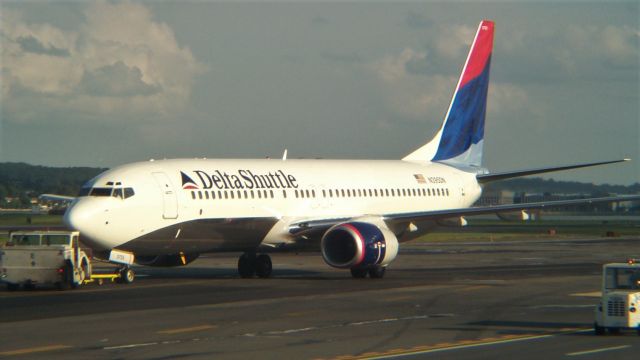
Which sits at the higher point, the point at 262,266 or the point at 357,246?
the point at 357,246

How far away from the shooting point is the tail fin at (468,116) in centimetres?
4738

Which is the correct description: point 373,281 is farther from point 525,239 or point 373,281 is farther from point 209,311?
point 525,239

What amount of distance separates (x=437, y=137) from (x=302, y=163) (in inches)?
384

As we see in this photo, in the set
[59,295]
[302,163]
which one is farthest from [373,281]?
[59,295]

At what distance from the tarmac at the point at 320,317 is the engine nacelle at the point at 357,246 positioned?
2.38ft

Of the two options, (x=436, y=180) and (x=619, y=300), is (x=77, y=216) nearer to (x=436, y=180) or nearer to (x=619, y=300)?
(x=619, y=300)

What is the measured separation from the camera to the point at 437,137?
47.4 meters

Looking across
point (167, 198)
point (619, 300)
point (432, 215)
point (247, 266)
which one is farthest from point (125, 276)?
point (619, 300)

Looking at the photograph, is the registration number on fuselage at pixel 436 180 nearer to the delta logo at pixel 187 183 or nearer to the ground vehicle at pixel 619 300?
the delta logo at pixel 187 183

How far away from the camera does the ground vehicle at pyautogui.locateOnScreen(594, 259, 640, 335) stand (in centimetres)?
1953

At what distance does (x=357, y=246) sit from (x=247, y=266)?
4.64 m

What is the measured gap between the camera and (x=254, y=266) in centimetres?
3734

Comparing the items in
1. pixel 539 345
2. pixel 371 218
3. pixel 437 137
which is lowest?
pixel 539 345

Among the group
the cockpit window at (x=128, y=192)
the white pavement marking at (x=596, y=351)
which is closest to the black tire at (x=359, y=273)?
the cockpit window at (x=128, y=192)
